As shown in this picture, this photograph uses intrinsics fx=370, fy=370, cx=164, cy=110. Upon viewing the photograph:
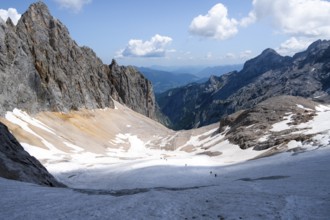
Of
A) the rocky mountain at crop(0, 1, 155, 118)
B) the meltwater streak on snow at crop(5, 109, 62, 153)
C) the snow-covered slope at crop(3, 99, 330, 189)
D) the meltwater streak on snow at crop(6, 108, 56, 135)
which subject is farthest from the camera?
the rocky mountain at crop(0, 1, 155, 118)

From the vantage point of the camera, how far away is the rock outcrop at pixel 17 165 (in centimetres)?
2956

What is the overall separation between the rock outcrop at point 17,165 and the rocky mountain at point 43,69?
162 feet

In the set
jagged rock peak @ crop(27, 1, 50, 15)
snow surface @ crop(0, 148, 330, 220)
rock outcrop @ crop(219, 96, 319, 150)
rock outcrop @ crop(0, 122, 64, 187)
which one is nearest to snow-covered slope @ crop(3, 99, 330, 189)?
rock outcrop @ crop(219, 96, 319, 150)

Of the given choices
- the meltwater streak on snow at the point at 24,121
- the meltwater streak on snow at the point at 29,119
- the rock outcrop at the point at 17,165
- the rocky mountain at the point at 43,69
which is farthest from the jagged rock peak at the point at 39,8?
the rock outcrop at the point at 17,165

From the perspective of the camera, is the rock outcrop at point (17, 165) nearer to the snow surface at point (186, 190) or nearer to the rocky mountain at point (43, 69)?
the snow surface at point (186, 190)

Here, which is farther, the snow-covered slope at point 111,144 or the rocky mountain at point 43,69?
the rocky mountain at point 43,69

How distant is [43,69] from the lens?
109812 millimetres

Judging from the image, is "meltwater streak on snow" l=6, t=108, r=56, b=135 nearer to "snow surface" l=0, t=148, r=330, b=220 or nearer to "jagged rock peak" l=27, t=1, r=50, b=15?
"jagged rock peak" l=27, t=1, r=50, b=15

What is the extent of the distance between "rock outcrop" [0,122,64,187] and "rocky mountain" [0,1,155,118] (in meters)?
49.5

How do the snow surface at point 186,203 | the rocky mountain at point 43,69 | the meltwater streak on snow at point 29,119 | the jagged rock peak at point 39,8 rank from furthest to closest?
the jagged rock peak at point 39,8 → the rocky mountain at point 43,69 → the meltwater streak on snow at point 29,119 → the snow surface at point 186,203

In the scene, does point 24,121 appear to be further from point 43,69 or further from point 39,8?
point 39,8

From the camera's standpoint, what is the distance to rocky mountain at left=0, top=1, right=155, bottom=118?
91688 millimetres

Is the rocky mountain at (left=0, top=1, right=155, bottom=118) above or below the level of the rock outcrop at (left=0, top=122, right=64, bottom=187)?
above

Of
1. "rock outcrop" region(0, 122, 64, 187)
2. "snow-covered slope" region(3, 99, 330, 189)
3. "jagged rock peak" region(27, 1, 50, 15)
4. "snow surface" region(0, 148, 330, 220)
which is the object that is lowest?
"snow surface" region(0, 148, 330, 220)
